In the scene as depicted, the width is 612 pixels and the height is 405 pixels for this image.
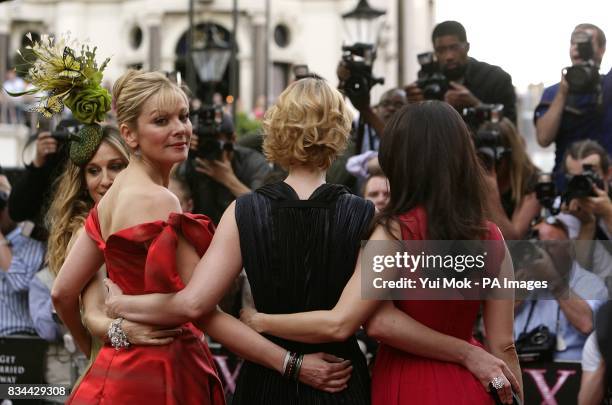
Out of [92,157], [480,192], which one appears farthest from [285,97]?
[92,157]

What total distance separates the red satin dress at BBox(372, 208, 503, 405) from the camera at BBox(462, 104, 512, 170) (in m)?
2.77

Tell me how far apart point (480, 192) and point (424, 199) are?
0.63ft

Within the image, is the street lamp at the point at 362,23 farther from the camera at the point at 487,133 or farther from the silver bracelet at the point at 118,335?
the silver bracelet at the point at 118,335

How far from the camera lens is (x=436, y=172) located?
373cm

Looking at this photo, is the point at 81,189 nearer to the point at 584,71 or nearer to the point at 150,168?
the point at 150,168

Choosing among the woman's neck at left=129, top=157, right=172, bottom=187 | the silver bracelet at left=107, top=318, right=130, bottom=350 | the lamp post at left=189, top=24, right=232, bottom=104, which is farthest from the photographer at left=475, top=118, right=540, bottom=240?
the lamp post at left=189, top=24, right=232, bottom=104

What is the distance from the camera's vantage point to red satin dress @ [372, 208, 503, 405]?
3730mm

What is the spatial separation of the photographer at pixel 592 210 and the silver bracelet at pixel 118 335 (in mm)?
2845

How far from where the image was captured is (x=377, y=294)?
3.73 metres

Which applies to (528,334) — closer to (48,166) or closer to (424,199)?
(424,199)

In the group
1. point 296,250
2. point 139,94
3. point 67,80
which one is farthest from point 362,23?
point 296,250

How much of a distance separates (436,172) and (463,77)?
3.62 m

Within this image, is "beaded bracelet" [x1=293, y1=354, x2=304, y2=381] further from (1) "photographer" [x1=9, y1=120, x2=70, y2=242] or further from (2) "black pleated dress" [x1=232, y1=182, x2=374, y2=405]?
(1) "photographer" [x1=9, y1=120, x2=70, y2=242]

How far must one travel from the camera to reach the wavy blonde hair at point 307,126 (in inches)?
154
